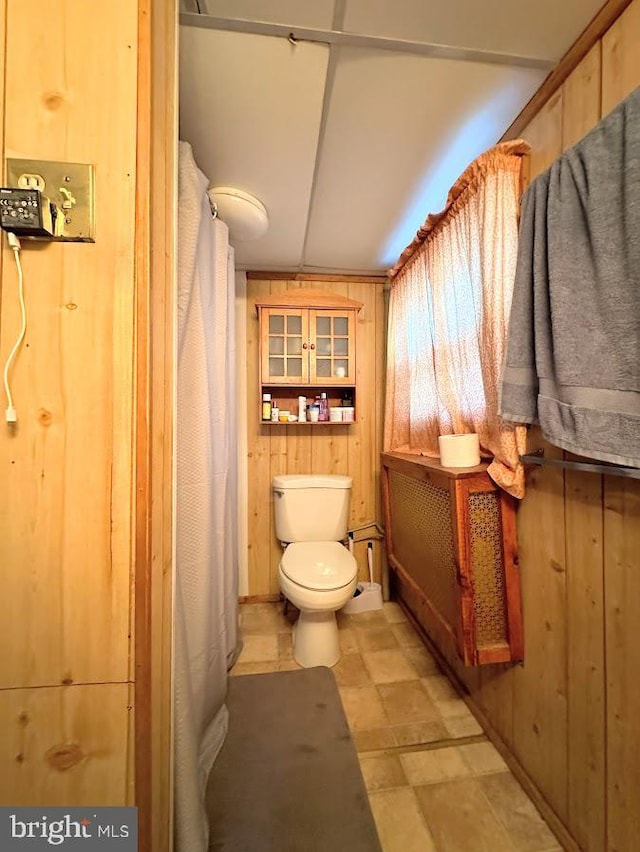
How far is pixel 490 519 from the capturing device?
45.0 inches

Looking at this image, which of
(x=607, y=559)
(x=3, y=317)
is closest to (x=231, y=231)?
(x=3, y=317)

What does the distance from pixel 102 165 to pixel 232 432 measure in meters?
1.22

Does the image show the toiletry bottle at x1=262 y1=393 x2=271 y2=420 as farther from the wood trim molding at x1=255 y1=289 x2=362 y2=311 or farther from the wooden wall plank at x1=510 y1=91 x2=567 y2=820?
the wooden wall plank at x1=510 y1=91 x2=567 y2=820

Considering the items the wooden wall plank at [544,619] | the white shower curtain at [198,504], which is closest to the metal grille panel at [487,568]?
the wooden wall plank at [544,619]

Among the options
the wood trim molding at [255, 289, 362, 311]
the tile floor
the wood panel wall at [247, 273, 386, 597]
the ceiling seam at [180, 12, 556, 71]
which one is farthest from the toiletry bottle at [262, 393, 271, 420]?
the ceiling seam at [180, 12, 556, 71]

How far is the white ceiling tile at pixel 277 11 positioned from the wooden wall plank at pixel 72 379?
0.36 meters

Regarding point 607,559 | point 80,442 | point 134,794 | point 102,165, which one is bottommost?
point 134,794

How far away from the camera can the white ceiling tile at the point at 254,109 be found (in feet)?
2.89

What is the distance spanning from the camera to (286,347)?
2.00 metres

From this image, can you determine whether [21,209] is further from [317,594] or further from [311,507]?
[311,507]

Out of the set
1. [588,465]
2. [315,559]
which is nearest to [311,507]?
[315,559]

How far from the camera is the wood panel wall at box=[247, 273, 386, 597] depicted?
84.9 inches

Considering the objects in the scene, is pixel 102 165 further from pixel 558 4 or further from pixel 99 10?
pixel 558 4

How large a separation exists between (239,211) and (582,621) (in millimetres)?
1915
